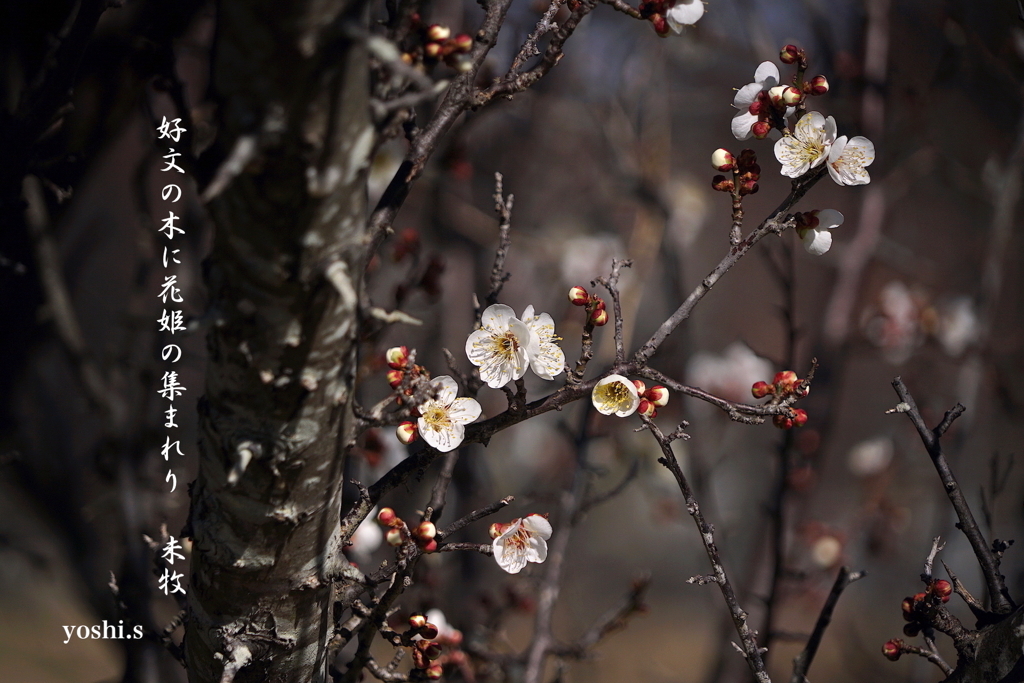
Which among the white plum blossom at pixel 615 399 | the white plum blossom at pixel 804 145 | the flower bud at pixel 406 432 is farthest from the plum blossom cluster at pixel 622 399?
the white plum blossom at pixel 804 145

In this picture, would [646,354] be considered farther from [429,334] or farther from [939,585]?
[429,334]

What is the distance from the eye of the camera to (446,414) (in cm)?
88

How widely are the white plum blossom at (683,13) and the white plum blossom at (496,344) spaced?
49cm

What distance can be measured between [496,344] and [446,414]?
0.13 metres

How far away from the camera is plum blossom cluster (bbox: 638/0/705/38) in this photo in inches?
35.7

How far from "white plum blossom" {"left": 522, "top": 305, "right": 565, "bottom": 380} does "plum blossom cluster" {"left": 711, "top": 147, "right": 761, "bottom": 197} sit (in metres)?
0.33

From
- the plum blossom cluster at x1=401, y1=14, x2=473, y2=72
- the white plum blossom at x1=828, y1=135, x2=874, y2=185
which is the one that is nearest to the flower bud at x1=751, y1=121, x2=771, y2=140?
the white plum blossom at x1=828, y1=135, x2=874, y2=185

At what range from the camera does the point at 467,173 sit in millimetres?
2166

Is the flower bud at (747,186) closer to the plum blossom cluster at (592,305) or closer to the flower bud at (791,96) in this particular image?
the flower bud at (791,96)

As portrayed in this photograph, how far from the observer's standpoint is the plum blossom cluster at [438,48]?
2.45 ft

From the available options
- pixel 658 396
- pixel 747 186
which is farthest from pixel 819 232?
pixel 658 396

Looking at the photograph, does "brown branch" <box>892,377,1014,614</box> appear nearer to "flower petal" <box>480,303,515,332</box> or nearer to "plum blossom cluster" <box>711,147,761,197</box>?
"plum blossom cluster" <box>711,147,761,197</box>

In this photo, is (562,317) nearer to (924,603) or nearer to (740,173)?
(740,173)

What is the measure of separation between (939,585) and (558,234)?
353cm
